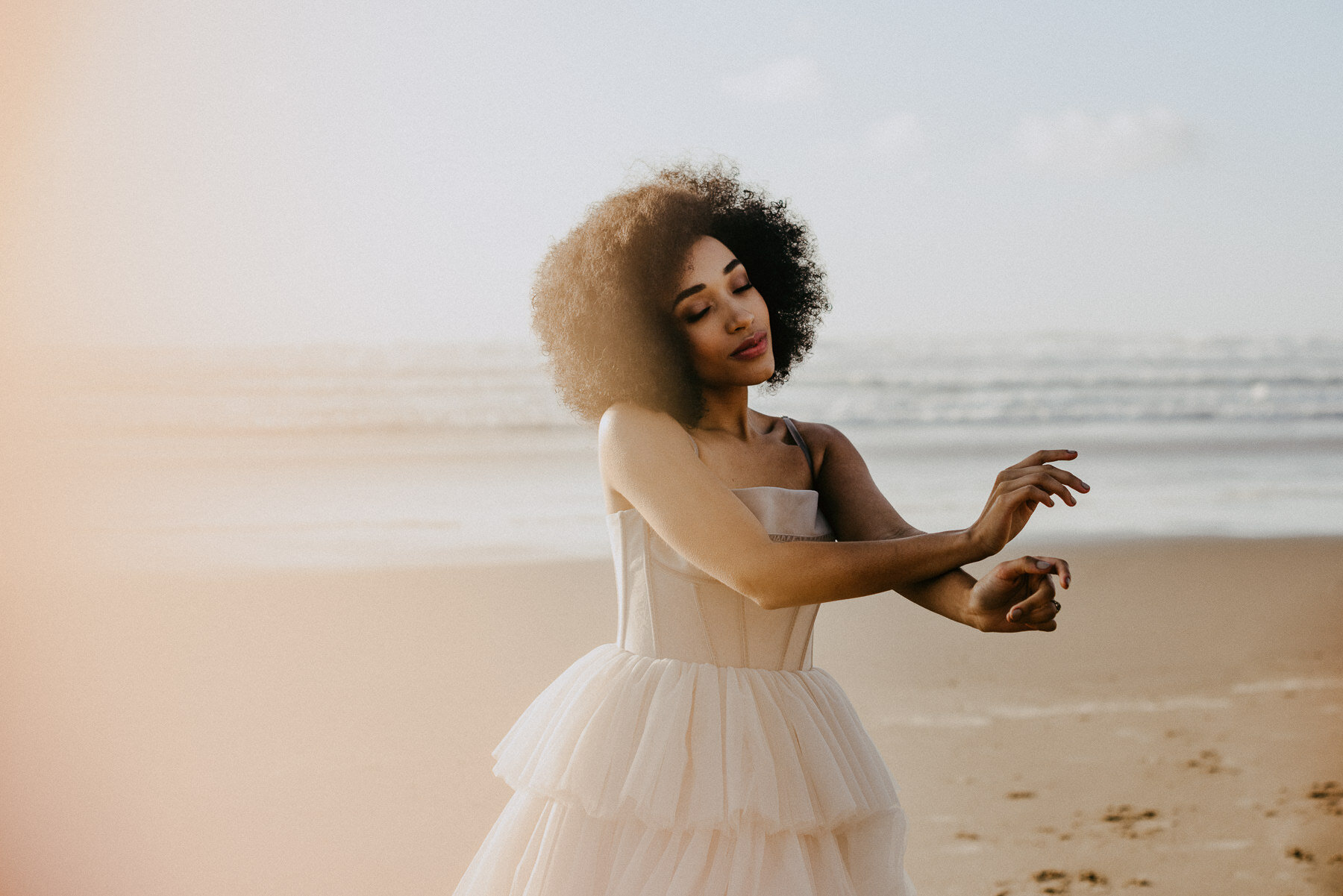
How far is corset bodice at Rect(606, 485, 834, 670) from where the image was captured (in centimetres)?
193

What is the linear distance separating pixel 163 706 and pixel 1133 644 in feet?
16.2

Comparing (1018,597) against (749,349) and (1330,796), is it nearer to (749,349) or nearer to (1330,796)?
(749,349)

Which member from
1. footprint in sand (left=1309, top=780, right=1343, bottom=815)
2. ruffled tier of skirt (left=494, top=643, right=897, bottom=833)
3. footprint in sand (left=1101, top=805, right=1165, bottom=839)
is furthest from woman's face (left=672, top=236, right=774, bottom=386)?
footprint in sand (left=1309, top=780, right=1343, bottom=815)

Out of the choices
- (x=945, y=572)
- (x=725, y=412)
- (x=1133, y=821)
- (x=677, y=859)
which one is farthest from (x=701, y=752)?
(x=1133, y=821)

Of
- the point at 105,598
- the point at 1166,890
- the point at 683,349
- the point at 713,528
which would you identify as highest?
the point at 683,349

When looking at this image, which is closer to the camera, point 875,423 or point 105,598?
point 105,598

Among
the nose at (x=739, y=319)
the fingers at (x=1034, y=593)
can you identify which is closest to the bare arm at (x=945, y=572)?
the fingers at (x=1034, y=593)

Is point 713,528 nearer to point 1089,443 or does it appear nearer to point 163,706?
A: point 163,706

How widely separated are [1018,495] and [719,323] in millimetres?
652

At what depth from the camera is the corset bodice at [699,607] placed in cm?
193

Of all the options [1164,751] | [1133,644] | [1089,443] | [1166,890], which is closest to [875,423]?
[1089,443]

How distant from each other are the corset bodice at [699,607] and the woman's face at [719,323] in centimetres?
23

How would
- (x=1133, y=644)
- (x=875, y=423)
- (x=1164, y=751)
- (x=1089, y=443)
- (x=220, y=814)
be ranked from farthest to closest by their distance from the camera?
(x=875, y=423) → (x=1089, y=443) → (x=1133, y=644) → (x=1164, y=751) → (x=220, y=814)

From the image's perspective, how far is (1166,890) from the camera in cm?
368
